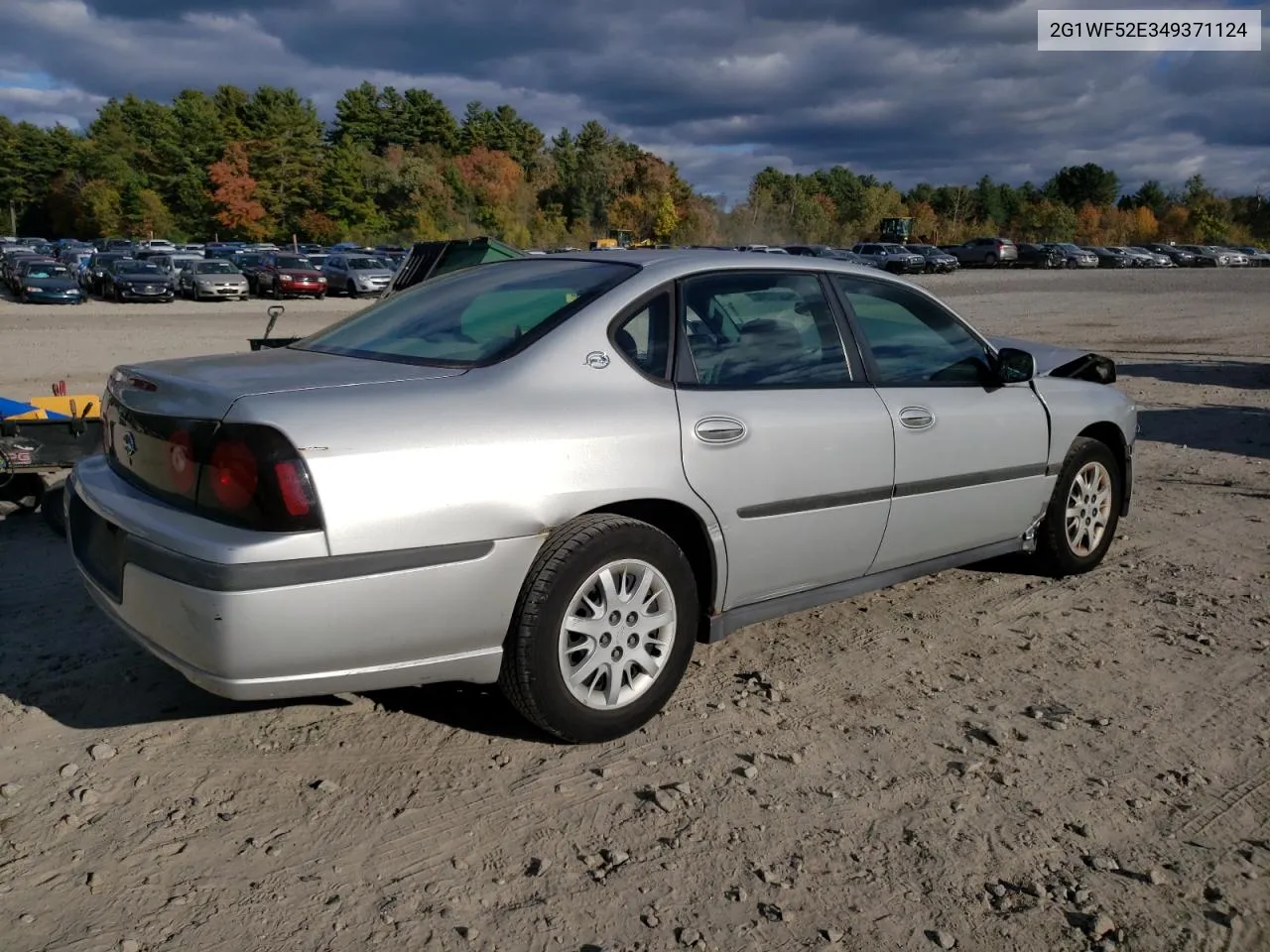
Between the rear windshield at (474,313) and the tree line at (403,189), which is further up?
the tree line at (403,189)

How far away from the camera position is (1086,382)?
5.41 m

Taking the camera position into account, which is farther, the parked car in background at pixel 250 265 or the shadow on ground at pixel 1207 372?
the parked car in background at pixel 250 265

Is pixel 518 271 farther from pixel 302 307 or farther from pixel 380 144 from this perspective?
pixel 380 144

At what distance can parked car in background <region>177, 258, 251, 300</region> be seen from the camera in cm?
3438

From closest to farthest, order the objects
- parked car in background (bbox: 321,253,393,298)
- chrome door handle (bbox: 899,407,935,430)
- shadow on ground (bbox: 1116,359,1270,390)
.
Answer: chrome door handle (bbox: 899,407,935,430), shadow on ground (bbox: 1116,359,1270,390), parked car in background (bbox: 321,253,393,298)

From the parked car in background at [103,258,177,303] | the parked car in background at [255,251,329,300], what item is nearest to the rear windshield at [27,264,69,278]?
the parked car in background at [103,258,177,303]

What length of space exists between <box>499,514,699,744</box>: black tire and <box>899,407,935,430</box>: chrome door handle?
1.22 meters

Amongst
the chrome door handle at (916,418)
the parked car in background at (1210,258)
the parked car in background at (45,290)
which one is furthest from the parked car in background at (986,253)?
the chrome door handle at (916,418)

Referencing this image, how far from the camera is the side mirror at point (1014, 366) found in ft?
15.4

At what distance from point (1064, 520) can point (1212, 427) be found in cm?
558

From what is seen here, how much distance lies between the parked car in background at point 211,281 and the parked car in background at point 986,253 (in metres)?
41.9

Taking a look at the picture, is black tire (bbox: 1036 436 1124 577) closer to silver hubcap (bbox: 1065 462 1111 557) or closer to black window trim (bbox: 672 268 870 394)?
silver hubcap (bbox: 1065 462 1111 557)

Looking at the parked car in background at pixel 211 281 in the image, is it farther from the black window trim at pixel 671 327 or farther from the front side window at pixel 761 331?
the black window trim at pixel 671 327

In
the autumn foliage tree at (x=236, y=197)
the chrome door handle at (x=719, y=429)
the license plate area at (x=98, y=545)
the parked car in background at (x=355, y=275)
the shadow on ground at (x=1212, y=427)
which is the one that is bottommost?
the shadow on ground at (x=1212, y=427)
